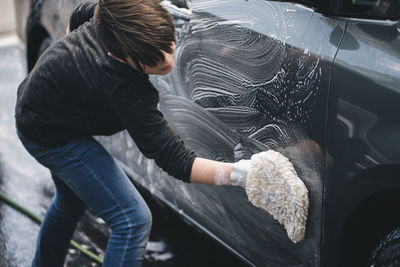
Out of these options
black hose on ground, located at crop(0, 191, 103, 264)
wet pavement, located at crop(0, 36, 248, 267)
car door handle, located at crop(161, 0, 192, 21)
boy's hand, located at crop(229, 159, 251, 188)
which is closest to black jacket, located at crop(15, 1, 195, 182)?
boy's hand, located at crop(229, 159, 251, 188)

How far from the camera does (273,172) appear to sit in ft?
6.73

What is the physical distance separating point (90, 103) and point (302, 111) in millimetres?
738

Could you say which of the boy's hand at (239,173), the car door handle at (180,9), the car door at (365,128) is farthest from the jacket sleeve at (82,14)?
the car door at (365,128)

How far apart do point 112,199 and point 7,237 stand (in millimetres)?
1224

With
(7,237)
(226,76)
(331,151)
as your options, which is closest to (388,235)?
(331,151)

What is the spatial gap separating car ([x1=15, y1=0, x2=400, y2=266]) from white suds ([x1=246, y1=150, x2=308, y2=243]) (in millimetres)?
32

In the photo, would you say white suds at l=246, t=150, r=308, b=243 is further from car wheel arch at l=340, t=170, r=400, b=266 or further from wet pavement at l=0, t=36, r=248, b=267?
wet pavement at l=0, t=36, r=248, b=267

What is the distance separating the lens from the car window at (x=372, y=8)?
6.02ft

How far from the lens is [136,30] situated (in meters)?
1.83

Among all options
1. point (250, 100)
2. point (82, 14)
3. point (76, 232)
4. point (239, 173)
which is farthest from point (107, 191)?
point (76, 232)

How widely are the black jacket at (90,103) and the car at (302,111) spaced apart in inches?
14.3

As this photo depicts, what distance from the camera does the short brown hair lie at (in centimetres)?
183

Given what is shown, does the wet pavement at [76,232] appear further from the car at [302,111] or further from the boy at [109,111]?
the boy at [109,111]

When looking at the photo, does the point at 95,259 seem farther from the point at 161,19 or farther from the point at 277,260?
the point at 161,19
